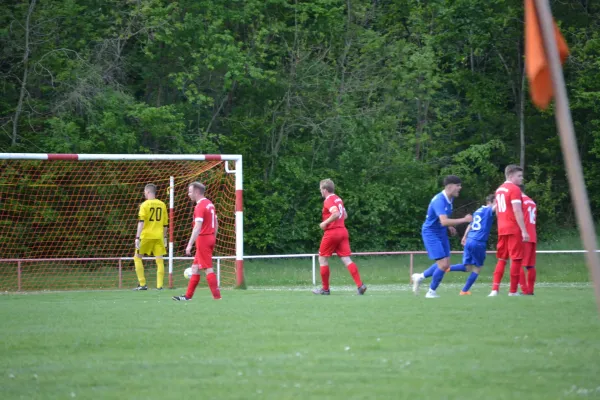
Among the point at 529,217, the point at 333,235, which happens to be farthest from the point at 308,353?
A: the point at 333,235

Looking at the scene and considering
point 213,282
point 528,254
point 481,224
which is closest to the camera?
point 213,282

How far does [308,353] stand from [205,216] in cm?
697

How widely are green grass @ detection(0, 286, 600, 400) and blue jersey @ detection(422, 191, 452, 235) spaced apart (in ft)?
7.87

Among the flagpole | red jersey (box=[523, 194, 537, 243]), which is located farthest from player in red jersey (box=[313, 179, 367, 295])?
the flagpole

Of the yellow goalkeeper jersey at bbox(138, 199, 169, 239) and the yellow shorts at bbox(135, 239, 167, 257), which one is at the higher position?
the yellow goalkeeper jersey at bbox(138, 199, 169, 239)

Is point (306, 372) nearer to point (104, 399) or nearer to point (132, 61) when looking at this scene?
point (104, 399)

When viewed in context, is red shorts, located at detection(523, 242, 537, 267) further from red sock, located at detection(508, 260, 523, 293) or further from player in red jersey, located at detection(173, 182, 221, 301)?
player in red jersey, located at detection(173, 182, 221, 301)

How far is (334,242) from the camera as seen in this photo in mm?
15594

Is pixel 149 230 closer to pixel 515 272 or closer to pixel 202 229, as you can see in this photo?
pixel 202 229

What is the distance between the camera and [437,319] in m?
9.56

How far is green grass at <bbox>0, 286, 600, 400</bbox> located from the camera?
215 inches

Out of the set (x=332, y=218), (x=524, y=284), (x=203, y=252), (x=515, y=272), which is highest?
(x=332, y=218)

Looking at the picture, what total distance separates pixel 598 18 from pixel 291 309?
27.8m

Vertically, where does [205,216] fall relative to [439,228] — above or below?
above
